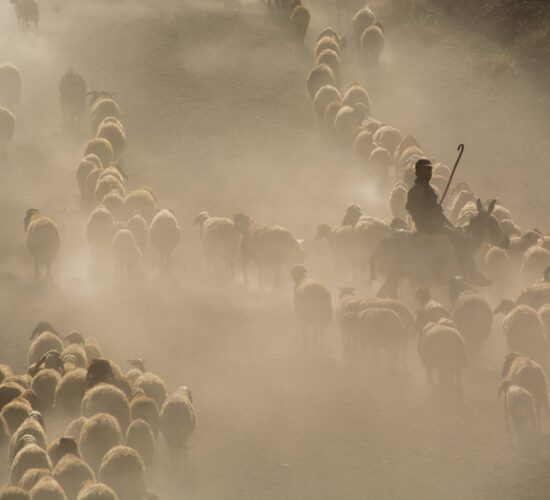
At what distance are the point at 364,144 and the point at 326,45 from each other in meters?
7.48

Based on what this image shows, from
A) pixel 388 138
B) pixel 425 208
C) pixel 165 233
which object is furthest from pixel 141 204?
pixel 388 138

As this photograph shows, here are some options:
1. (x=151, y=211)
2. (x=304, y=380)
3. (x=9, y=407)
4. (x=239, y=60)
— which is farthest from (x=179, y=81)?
(x=9, y=407)

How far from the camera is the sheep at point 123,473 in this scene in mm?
20266

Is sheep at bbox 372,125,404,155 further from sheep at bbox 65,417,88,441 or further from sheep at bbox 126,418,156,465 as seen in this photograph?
sheep at bbox 65,417,88,441

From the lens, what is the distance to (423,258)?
27.6m

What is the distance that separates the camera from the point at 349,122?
3734 centimetres

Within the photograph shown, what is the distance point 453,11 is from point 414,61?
3572mm

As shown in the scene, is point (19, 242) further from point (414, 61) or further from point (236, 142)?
point (414, 61)

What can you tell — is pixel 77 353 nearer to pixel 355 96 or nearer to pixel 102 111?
pixel 102 111

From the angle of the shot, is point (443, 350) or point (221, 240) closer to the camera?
point (443, 350)

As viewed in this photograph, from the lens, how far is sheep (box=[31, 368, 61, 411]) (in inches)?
920

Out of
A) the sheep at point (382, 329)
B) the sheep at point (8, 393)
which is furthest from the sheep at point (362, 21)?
the sheep at point (8, 393)

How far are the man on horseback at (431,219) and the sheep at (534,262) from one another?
142 centimetres

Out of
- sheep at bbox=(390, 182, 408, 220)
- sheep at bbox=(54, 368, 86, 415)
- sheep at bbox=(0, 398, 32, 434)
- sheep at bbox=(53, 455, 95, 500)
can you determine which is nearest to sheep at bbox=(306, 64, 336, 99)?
Result: sheep at bbox=(390, 182, 408, 220)
